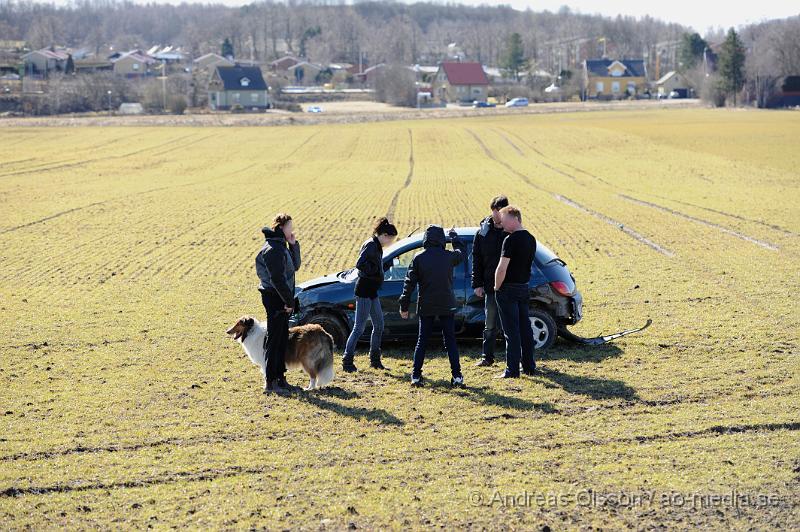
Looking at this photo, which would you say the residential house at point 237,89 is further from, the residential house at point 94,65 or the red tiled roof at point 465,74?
the residential house at point 94,65

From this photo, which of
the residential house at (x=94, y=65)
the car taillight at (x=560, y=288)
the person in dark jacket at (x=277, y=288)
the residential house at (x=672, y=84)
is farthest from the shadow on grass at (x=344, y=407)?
the residential house at (x=94, y=65)

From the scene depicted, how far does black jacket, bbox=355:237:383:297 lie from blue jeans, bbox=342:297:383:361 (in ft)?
0.41

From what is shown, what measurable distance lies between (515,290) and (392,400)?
6.16ft

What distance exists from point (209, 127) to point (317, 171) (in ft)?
131

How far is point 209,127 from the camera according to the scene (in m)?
82.2

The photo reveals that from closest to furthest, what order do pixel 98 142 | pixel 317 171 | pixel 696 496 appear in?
pixel 696 496 < pixel 317 171 < pixel 98 142

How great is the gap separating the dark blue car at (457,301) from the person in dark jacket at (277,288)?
5.45ft

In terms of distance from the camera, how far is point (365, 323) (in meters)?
11.1

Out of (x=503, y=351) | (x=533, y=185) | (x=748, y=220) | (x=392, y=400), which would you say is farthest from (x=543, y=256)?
(x=533, y=185)

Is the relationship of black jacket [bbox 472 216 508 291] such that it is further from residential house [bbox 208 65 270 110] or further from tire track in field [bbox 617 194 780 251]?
residential house [bbox 208 65 270 110]

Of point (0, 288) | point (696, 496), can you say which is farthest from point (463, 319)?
point (0, 288)

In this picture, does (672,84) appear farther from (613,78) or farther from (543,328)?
(543,328)

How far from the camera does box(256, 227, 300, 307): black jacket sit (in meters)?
9.90

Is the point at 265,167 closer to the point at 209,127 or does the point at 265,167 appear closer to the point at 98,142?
the point at 98,142
